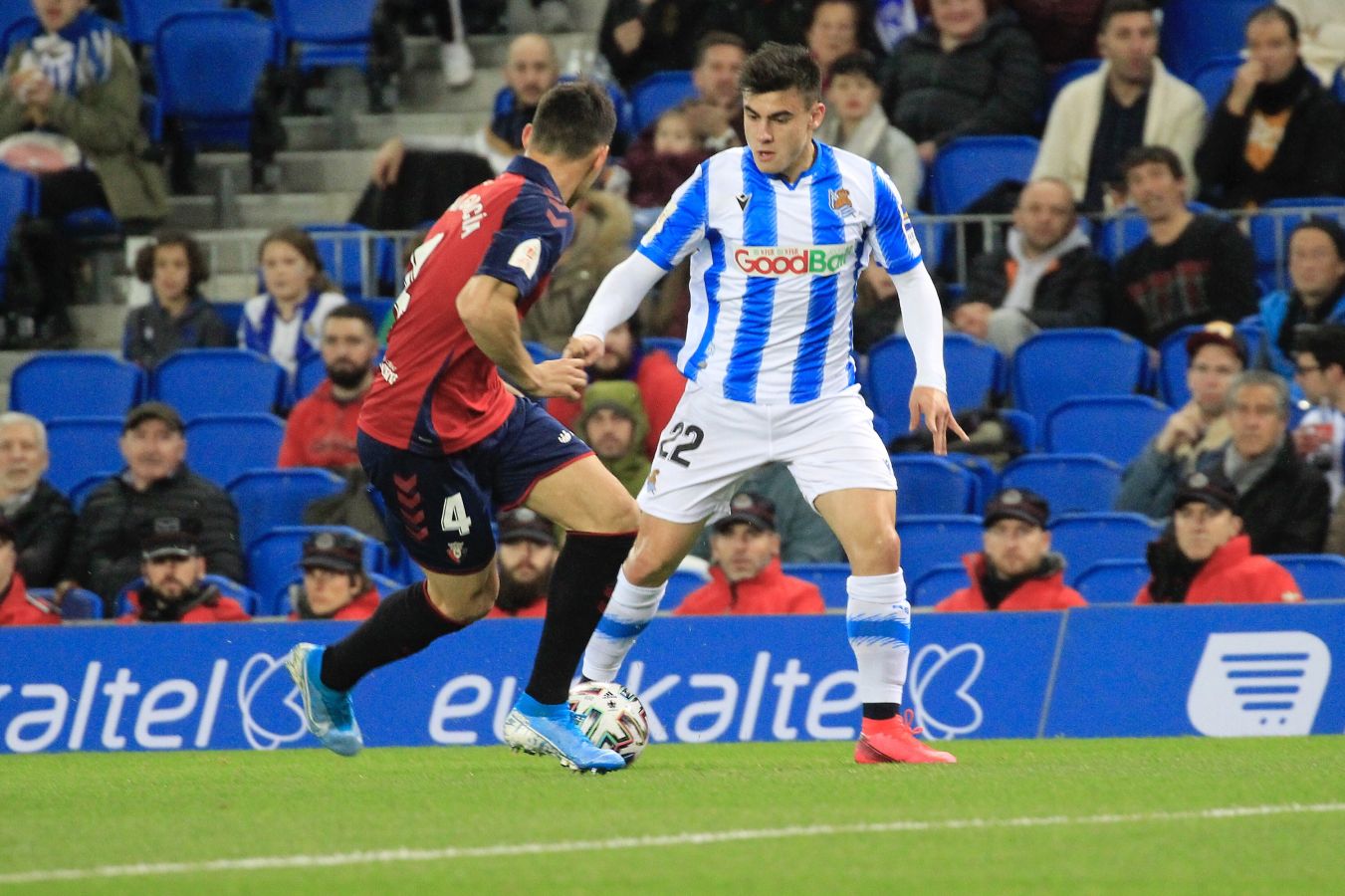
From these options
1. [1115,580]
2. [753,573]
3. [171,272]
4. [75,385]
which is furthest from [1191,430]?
[75,385]

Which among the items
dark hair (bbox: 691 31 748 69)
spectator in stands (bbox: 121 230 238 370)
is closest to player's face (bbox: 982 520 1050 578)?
dark hair (bbox: 691 31 748 69)

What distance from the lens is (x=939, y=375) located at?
285 inches

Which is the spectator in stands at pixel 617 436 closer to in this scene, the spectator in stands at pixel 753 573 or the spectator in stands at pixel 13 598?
the spectator in stands at pixel 753 573

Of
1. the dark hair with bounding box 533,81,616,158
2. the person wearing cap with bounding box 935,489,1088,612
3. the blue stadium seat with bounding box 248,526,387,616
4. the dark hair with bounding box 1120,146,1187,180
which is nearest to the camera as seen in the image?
the dark hair with bounding box 533,81,616,158

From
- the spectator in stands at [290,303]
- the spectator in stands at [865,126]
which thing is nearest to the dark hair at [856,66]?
the spectator in stands at [865,126]

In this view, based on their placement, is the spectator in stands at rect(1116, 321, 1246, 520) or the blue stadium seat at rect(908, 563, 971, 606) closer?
the blue stadium seat at rect(908, 563, 971, 606)

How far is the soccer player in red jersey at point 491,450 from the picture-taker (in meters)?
6.73

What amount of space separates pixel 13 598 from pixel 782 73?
4979mm

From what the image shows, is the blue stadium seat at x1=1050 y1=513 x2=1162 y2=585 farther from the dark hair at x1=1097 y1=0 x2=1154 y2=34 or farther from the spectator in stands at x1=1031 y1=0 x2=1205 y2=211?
the dark hair at x1=1097 y1=0 x2=1154 y2=34

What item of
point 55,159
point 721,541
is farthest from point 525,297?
point 55,159

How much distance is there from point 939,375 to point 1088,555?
11.5 feet

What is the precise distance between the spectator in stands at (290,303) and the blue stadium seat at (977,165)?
144 inches

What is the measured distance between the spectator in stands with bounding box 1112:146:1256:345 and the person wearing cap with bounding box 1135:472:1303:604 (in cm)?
241

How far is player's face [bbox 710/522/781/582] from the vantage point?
975cm
